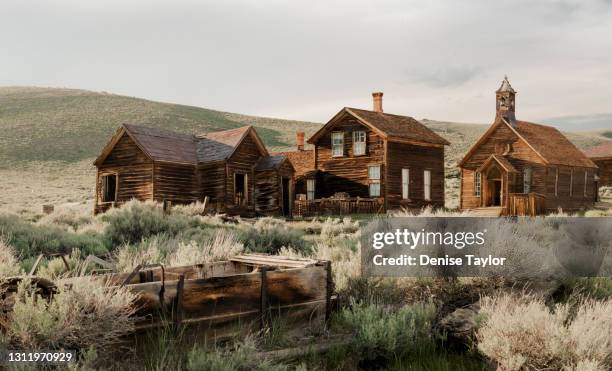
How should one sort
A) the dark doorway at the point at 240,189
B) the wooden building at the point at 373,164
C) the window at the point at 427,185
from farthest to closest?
the window at the point at 427,185 → the wooden building at the point at 373,164 → the dark doorway at the point at 240,189

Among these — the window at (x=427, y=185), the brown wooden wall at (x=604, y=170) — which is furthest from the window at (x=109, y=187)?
the brown wooden wall at (x=604, y=170)

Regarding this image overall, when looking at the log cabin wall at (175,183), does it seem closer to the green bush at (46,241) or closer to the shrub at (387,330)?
the green bush at (46,241)

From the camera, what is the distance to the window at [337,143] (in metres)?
32.1

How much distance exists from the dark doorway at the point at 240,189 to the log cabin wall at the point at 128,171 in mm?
4216

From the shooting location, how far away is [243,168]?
28.8 metres

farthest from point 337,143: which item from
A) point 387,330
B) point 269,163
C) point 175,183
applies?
point 387,330

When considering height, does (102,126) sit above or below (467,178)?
above

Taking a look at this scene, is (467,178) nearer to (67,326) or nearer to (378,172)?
(378,172)

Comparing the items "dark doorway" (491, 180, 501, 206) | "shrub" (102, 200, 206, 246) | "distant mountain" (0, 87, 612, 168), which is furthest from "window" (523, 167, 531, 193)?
"distant mountain" (0, 87, 612, 168)

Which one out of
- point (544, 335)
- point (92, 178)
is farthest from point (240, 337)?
point (92, 178)

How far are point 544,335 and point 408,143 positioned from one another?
25.8m

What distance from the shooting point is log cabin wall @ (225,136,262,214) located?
90.8 feet

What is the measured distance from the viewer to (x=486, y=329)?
660 centimetres

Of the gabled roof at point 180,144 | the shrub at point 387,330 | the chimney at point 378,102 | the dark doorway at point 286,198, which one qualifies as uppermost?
the chimney at point 378,102
